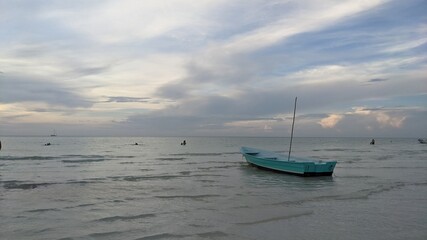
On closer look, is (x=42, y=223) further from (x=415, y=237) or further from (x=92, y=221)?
(x=415, y=237)

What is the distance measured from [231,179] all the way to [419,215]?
14565mm

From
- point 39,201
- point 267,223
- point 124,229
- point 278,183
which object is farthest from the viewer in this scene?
point 278,183

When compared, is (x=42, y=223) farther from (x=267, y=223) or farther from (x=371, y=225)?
(x=371, y=225)

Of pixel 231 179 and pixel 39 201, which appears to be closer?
pixel 39 201

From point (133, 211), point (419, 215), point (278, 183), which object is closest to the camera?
point (419, 215)

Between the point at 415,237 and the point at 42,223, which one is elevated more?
the point at 415,237

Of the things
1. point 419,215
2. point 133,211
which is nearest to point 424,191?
point 419,215

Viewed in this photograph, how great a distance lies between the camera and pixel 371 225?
12.3m

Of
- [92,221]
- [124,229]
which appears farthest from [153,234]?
[92,221]

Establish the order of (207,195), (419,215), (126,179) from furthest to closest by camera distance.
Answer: (126,179)
(207,195)
(419,215)

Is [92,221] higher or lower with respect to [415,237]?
lower

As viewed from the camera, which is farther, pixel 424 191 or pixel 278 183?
pixel 278 183

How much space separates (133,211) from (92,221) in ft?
6.76

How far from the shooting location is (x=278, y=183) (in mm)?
23688
